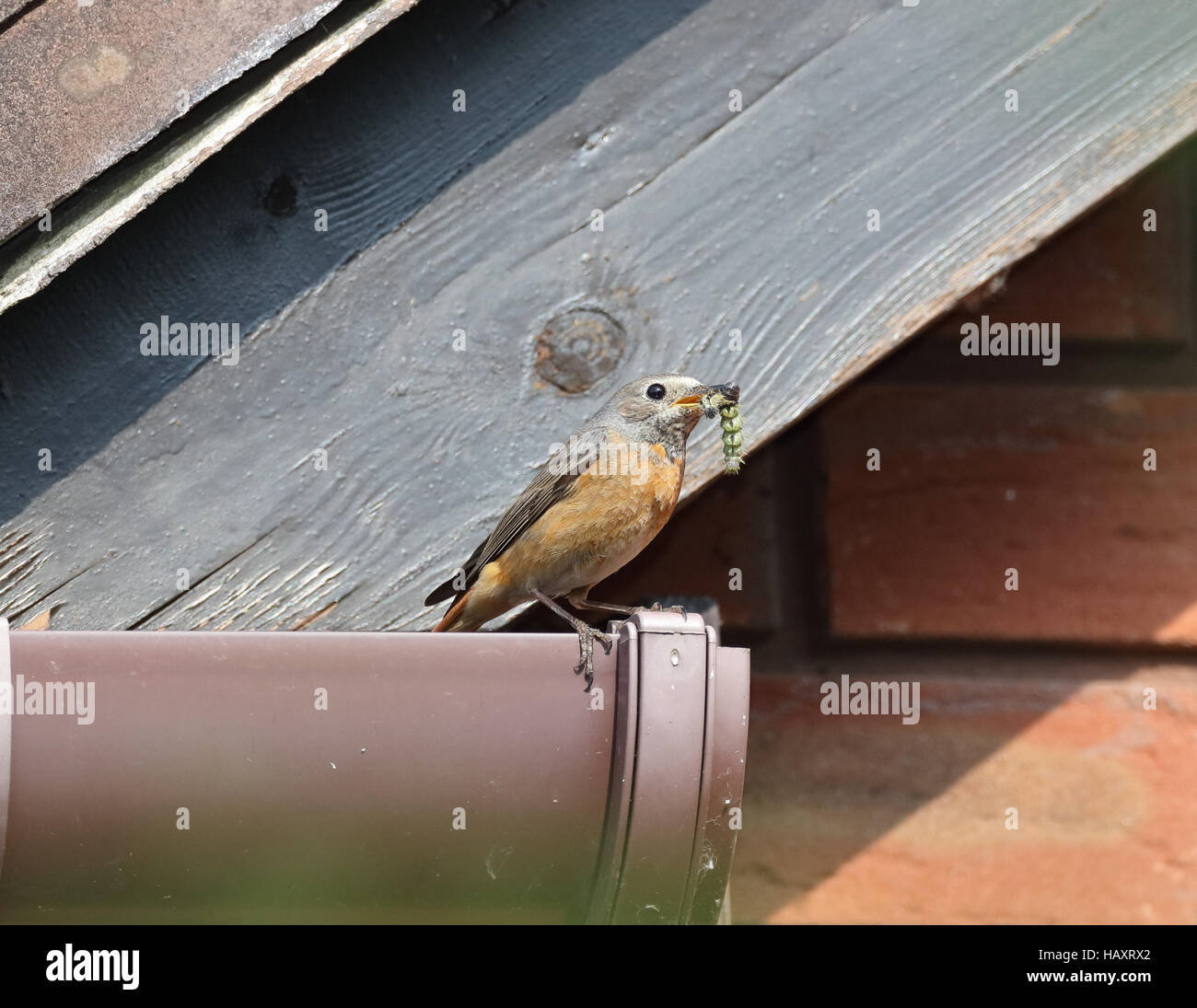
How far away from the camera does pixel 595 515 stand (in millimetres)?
2871

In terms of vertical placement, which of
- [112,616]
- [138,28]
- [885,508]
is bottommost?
[112,616]

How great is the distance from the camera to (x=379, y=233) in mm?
2088

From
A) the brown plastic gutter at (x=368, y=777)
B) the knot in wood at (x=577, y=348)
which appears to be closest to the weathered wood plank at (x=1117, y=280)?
the knot in wood at (x=577, y=348)

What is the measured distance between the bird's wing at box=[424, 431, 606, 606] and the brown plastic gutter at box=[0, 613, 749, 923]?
629 mm

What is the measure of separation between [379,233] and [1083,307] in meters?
1.57

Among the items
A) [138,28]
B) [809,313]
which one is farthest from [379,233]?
[809,313]

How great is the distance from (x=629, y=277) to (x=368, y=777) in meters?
1.01

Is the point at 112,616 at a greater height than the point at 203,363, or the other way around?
the point at 203,363

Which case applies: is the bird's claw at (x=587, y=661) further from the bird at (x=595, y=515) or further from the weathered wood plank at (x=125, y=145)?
the bird at (x=595, y=515)

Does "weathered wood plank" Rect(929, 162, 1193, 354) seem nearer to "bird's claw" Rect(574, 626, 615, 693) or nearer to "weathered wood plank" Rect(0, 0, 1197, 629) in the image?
"weathered wood plank" Rect(0, 0, 1197, 629)

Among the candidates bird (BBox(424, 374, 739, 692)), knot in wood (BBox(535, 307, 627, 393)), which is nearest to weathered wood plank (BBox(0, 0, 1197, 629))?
knot in wood (BBox(535, 307, 627, 393))

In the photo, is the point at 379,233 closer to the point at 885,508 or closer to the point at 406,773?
the point at 406,773

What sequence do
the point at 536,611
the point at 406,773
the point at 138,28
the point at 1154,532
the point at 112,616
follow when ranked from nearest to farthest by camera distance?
the point at 406,773 → the point at 138,28 → the point at 112,616 → the point at 1154,532 → the point at 536,611

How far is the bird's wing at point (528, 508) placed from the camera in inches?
85.6
